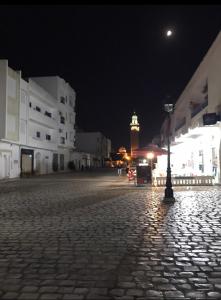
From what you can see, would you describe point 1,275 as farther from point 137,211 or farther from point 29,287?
point 137,211

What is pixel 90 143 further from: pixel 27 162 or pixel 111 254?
pixel 111 254

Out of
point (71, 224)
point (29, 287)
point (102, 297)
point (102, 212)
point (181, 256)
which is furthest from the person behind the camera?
point (102, 212)

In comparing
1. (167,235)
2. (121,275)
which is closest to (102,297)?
(121,275)

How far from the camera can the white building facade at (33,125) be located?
31391mm

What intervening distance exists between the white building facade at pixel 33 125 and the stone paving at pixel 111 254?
22202 mm

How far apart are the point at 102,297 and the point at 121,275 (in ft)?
2.64

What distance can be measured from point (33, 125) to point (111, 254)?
34.7 meters

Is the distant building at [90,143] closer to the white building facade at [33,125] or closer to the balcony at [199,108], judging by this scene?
the white building facade at [33,125]

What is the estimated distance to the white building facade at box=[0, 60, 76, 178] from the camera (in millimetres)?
31391

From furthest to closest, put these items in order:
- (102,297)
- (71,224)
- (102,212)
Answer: (102,212)
(71,224)
(102,297)

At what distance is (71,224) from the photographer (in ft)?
29.0

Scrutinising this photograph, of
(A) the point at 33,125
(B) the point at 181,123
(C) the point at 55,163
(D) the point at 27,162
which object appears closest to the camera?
(D) the point at 27,162

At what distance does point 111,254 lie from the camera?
6.02 metres

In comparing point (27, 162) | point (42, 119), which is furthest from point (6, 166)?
point (42, 119)
